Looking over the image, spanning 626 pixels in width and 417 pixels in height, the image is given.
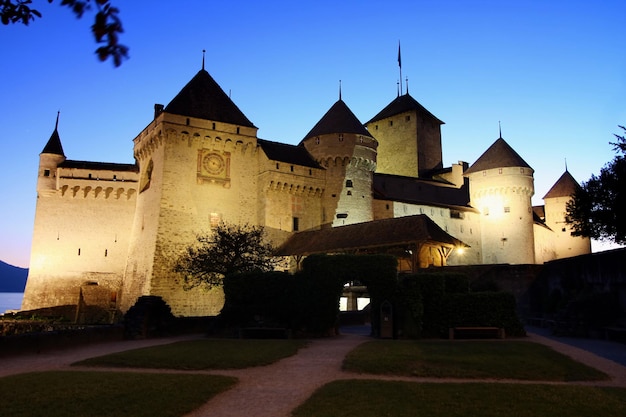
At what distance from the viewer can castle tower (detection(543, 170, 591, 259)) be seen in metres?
53.4

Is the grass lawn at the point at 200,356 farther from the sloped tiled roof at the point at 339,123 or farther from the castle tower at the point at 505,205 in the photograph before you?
the castle tower at the point at 505,205

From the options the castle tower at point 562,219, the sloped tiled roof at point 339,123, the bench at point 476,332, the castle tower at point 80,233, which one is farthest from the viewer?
the castle tower at point 562,219

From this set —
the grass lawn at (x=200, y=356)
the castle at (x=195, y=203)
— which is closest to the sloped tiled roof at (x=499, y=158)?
the castle at (x=195, y=203)

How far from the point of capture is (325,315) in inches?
817

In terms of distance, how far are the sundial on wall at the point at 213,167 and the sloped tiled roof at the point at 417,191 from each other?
1215cm

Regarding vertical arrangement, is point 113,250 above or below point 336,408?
above

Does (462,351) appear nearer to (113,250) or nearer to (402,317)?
(402,317)

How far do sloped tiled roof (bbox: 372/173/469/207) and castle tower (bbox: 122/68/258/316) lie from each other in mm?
11529

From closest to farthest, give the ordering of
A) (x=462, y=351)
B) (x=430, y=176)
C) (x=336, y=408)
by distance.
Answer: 1. (x=336, y=408)
2. (x=462, y=351)
3. (x=430, y=176)

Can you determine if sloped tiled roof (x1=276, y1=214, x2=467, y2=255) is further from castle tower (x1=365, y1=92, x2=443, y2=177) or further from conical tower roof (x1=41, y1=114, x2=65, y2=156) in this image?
Result: castle tower (x1=365, y1=92, x2=443, y2=177)

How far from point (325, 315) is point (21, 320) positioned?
71.6 feet

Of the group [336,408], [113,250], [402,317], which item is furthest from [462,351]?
[113,250]

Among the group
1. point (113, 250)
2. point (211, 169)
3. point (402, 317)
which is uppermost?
point (211, 169)

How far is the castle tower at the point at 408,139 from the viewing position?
5741 centimetres
